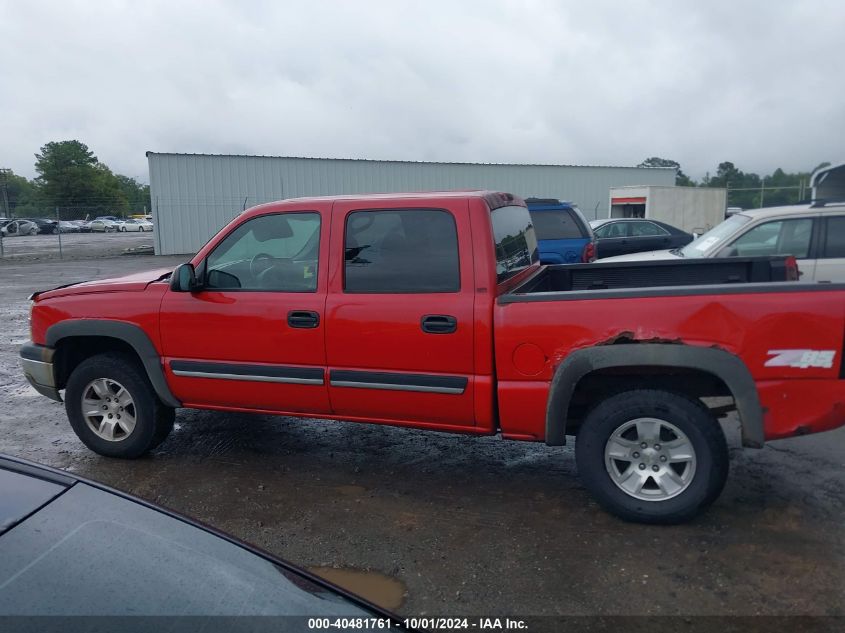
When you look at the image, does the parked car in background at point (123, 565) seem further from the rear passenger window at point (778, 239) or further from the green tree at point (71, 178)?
the green tree at point (71, 178)

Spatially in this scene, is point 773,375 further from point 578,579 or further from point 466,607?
point 466,607

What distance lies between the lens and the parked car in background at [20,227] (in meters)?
47.8

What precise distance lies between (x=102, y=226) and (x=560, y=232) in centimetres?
5378

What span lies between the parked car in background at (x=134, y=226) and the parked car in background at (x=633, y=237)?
49478 mm

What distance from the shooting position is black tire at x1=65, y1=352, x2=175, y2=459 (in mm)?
5082

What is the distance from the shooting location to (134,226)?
58500mm

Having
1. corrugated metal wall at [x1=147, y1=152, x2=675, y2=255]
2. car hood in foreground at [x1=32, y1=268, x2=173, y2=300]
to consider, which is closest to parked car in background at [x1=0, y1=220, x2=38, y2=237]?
corrugated metal wall at [x1=147, y1=152, x2=675, y2=255]

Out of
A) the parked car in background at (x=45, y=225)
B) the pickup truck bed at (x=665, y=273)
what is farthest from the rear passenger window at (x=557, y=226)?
the parked car in background at (x=45, y=225)

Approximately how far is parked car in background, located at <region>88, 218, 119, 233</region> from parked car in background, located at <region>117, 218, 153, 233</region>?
0.46 meters

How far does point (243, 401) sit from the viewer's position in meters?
4.85

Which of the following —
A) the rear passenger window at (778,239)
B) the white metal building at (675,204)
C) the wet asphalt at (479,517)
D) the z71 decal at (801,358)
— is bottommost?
the wet asphalt at (479,517)

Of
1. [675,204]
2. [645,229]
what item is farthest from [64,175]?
[645,229]

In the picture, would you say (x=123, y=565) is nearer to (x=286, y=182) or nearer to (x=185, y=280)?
(x=185, y=280)

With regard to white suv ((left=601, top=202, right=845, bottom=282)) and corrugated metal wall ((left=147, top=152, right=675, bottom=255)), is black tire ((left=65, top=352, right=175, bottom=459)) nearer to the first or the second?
white suv ((left=601, top=202, right=845, bottom=282))
